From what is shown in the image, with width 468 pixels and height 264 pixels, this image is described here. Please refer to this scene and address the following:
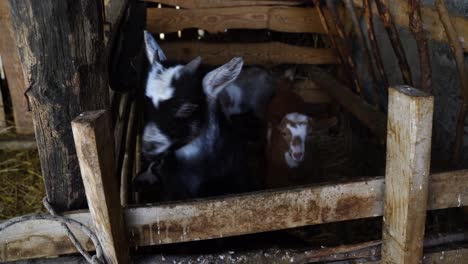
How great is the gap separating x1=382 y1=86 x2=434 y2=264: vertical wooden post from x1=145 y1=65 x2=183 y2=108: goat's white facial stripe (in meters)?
1.13

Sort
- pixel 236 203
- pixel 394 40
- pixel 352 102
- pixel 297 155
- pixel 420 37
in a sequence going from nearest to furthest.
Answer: pixel 236 203 → pixel 420 37 → pixel 394 40 → pixel 297 155 → pixel 352 102

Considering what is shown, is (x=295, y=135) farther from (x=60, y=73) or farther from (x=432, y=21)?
(x=60, y=73)

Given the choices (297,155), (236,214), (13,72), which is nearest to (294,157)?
(297,155)

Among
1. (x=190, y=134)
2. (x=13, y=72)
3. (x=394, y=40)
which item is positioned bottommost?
(x=13, y=72)

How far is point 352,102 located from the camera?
392 cm

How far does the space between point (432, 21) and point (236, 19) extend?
6.17ft

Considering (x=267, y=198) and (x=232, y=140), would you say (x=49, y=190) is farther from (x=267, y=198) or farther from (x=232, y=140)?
(x=232, y=140)

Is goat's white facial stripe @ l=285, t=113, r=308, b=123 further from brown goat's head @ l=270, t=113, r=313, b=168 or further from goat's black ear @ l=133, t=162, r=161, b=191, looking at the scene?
goat's black ear @ l=133, t=162, r=161, b=191

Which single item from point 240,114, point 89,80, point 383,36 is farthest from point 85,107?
point 383,36

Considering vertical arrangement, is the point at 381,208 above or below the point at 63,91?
below

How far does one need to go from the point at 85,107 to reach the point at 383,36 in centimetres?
285

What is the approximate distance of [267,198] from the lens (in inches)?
72.0

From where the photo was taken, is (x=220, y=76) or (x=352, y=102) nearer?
(x=220, y=76)

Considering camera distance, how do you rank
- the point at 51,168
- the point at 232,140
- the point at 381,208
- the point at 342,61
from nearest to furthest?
1. the point at 51,168
2. the point at 381,208
3. the point at 232,140
4. the point at 342,61
